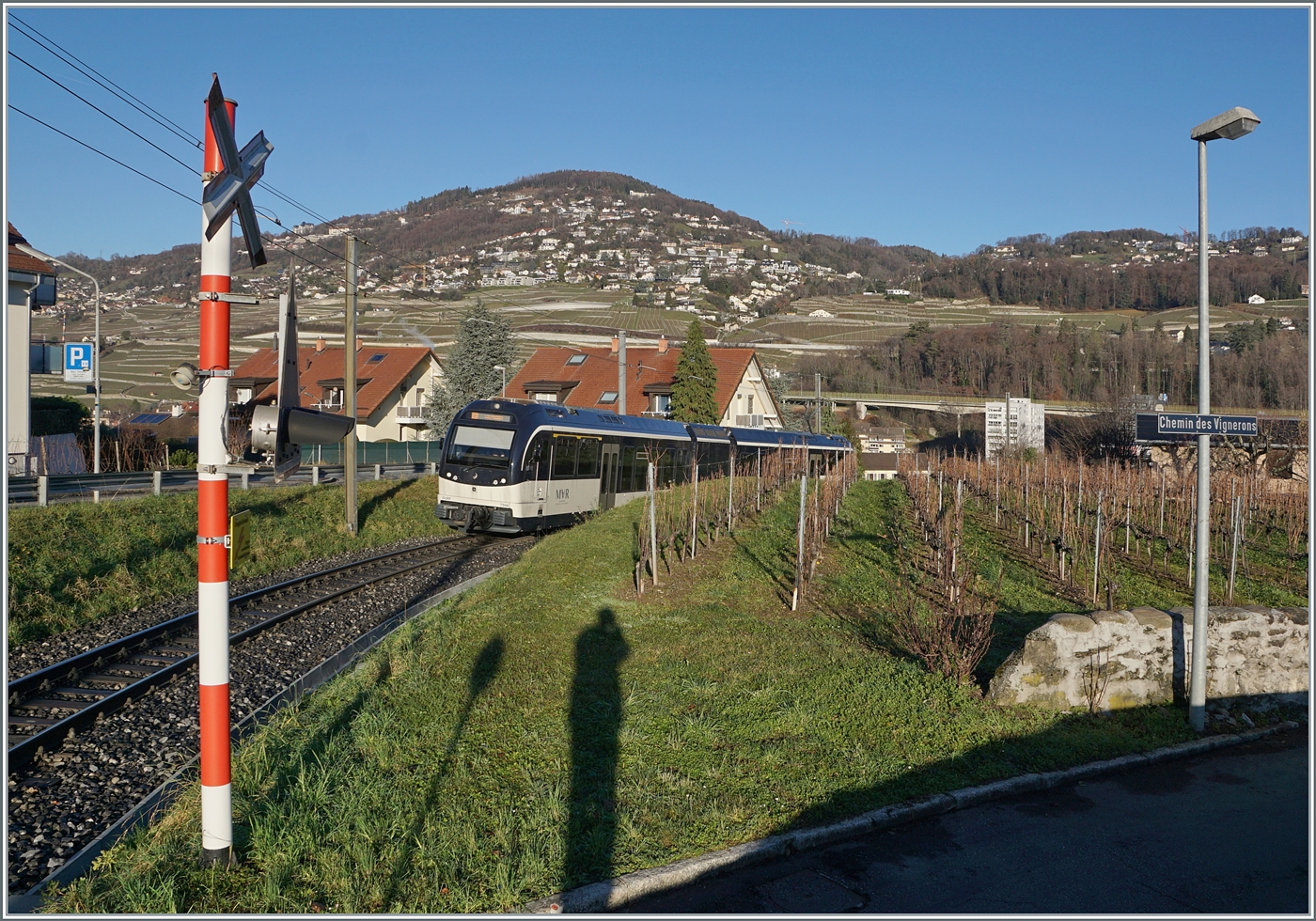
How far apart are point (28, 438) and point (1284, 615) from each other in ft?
107

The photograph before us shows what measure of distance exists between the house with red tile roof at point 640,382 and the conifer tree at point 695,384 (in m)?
1.30

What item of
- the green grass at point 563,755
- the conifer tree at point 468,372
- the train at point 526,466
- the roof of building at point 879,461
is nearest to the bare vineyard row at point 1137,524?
the green grass at point 563,755

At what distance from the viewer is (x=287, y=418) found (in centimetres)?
491

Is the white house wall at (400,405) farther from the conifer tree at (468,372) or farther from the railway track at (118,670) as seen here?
the railway track at (118,670)

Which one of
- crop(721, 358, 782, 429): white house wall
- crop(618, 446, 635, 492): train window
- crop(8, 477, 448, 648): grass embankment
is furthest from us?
crop(721, 358, 782, 429): white house wall

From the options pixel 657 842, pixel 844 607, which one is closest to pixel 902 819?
pixel 657 842

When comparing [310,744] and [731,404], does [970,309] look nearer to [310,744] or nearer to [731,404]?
[731,404]

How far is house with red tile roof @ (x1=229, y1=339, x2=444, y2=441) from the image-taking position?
5503 cm

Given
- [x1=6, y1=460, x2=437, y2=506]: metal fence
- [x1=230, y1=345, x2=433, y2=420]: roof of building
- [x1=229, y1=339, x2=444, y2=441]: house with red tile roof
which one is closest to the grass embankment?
[x1=6, y1=460, x2=437, y2=506]: metal fence

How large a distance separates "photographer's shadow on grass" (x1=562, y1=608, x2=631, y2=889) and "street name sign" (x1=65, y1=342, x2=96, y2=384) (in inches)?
1123

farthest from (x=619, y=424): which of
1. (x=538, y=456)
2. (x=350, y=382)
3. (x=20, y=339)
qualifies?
(x=20, y=339)

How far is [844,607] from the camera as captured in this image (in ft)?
43.6

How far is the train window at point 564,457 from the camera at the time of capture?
21.2 m

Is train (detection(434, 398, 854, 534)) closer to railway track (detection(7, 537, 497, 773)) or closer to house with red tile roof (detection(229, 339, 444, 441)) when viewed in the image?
railway track (detection(7, 537, 497, 773))
